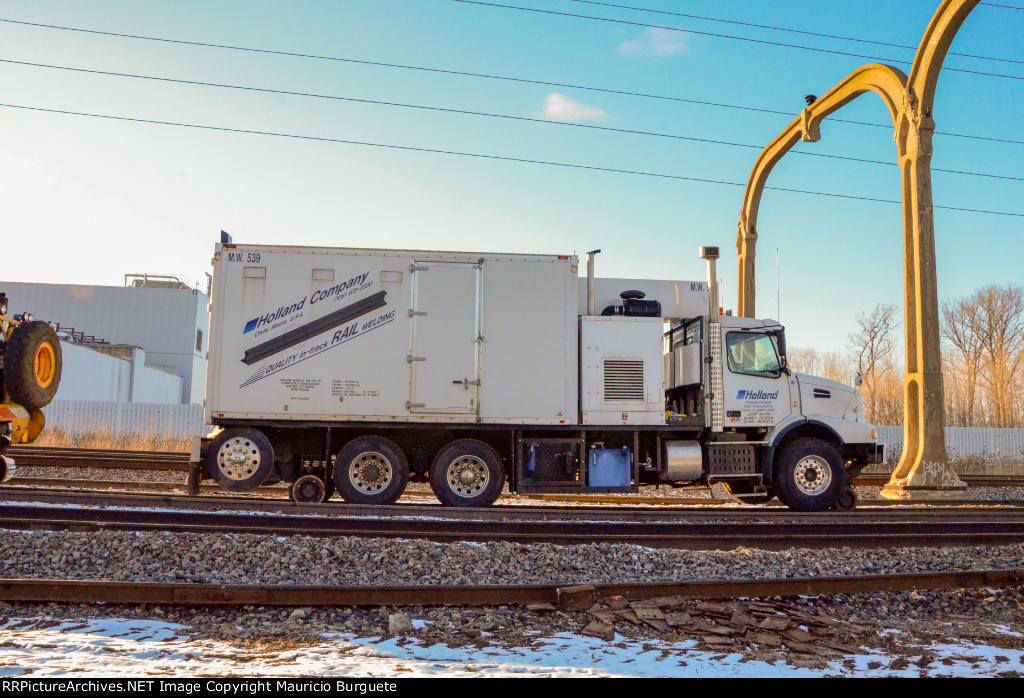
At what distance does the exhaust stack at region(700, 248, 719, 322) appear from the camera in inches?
452

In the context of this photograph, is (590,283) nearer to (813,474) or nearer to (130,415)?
(813,474)

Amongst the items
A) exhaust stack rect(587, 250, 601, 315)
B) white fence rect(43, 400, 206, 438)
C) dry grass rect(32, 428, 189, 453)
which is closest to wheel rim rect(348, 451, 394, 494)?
exhaust stack rect(587, 250, 601, 315)

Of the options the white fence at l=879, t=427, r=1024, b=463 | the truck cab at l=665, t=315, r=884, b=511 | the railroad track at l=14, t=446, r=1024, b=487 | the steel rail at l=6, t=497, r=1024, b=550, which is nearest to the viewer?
the steel rail at l=6, t=497, r=1024, b=550

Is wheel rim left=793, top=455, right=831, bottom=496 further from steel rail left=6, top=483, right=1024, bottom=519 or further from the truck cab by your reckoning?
steel rail left=6, top=483, right=1024, bottom=519

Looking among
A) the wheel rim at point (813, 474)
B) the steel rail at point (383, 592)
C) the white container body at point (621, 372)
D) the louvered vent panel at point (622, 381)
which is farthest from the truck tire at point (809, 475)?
the steel rail at point (383, 592)

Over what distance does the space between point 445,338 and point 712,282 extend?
4650 millimetres

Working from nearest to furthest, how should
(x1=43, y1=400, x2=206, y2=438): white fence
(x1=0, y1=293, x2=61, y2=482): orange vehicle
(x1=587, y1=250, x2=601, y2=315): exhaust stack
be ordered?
1. (x1=0, y1=293, x2=61, y2=482): orange vehicle
2. (x1=587, y1=250, x2=601, y2=315): exhaust stack
3. (x1=43, y1=400, x2=206, y2=438): white fence

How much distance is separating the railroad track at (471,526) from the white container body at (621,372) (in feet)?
5.75

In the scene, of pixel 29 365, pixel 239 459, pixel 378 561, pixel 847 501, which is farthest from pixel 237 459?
pixel 847 501

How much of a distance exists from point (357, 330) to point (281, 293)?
127 cm

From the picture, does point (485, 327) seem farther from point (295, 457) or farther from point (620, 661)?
point (620, 661)

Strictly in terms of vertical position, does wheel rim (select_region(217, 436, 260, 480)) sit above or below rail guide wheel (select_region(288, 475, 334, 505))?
above

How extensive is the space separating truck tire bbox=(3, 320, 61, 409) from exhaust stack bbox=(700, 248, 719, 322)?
34.2 ft
